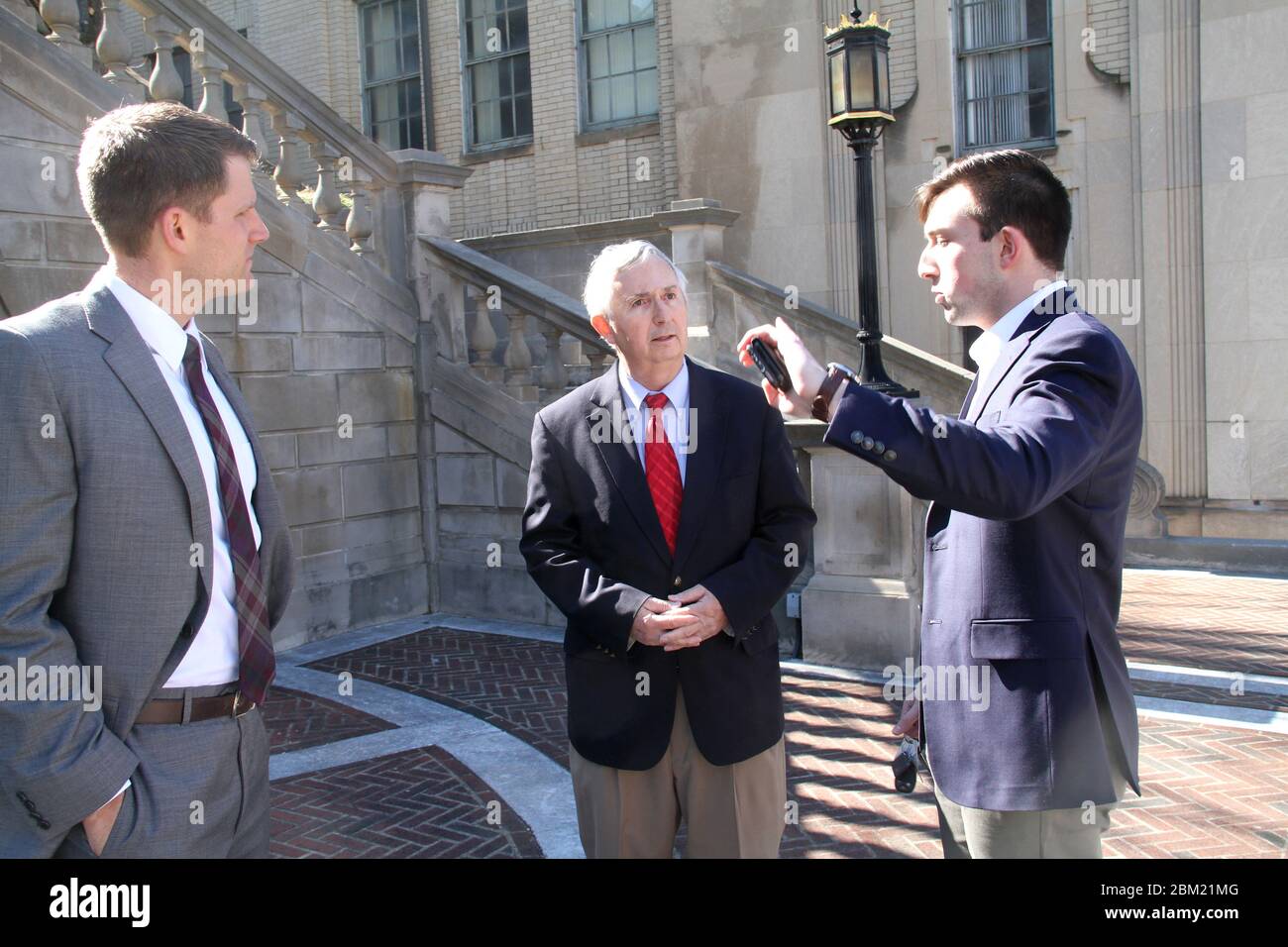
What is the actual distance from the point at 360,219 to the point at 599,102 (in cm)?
704

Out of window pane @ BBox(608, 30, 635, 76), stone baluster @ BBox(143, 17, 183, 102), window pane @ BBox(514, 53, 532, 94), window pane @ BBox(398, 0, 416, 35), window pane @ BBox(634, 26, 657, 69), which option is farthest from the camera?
window pane @ BBox(398, 0, 416, 35)

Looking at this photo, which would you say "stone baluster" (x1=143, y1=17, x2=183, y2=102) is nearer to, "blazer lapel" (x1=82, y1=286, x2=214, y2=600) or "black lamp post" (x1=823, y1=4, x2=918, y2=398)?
"black lamp post" (x1=823, y1=4, x2=918, y2=398)

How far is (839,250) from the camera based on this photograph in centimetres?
1314

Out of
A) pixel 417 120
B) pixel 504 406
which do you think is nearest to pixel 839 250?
pixel 504 406

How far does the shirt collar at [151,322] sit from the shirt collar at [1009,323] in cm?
191

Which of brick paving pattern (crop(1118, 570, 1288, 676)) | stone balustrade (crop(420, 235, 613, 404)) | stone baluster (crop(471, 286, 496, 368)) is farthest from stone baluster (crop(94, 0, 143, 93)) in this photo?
brick paving pattern (crop(1118, 570, 1288, 676))

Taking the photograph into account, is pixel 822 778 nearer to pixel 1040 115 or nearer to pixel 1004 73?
pixel 1040 115

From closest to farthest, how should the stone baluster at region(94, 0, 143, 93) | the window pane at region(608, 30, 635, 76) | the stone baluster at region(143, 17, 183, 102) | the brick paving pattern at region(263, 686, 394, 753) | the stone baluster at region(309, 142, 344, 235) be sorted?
the brick paving pattern at region(263, 686, 394, 753) → the stone baluster at region(94, 0, 143, 93) → the stone baluster at region(143, 17, 183, 102) → the stone baluster at region(309, 142, 344, 235) → the window pane at region(608, 30, 635, 76)

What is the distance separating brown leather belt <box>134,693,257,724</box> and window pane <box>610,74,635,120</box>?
44.9ft

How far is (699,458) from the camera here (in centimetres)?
322

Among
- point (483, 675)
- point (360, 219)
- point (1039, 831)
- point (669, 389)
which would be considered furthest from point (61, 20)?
point (1039, 831)

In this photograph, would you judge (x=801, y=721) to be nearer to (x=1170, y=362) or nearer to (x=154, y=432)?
(x=154, y=432)

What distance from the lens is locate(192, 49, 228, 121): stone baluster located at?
7.99 metres
